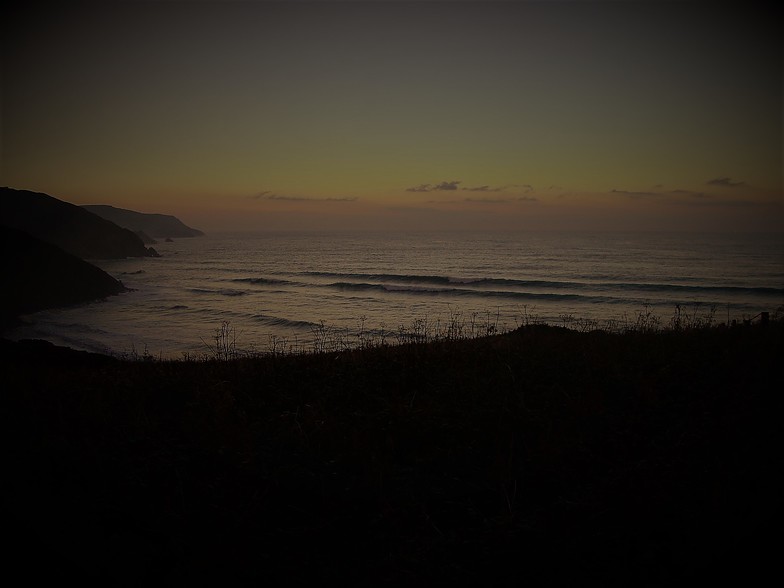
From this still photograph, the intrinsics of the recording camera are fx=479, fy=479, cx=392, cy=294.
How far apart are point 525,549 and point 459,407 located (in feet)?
9.09

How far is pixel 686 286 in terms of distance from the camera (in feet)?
135

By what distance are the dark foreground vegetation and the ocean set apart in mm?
8170

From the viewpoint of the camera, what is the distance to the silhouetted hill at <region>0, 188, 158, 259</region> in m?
80.1

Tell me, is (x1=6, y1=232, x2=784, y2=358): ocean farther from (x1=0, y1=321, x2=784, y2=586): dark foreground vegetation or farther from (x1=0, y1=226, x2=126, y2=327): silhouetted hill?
(x1=0, y1=321, x2=784, y2=586): dark foreground vegetation

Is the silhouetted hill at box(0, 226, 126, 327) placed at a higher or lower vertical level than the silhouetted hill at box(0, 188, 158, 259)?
lower

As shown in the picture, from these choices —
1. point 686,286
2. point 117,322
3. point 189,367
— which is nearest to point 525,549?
point 189,367

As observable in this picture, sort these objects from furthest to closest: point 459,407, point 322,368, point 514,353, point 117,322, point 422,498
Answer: point 117,322 → point 514,353 → point 322,368 → point 459,407 → point 422,498

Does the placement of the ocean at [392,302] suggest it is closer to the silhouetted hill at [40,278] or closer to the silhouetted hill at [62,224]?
the silhouetted hill at [40,278]

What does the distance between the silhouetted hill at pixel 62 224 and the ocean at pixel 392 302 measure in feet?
86.8

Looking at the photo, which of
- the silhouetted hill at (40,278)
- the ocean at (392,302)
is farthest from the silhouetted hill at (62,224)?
the silhouetted hill at (40,278)

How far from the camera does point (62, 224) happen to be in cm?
8262

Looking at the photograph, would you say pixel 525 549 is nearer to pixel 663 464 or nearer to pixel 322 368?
pixel 663 464

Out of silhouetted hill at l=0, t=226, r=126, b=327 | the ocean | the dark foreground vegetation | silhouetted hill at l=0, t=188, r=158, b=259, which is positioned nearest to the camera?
the dark foreground vegetation

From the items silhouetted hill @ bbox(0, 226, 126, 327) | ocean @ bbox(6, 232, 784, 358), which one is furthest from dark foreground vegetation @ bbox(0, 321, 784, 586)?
silhouetted hill @ bbox(0, 226, 126, 327)
